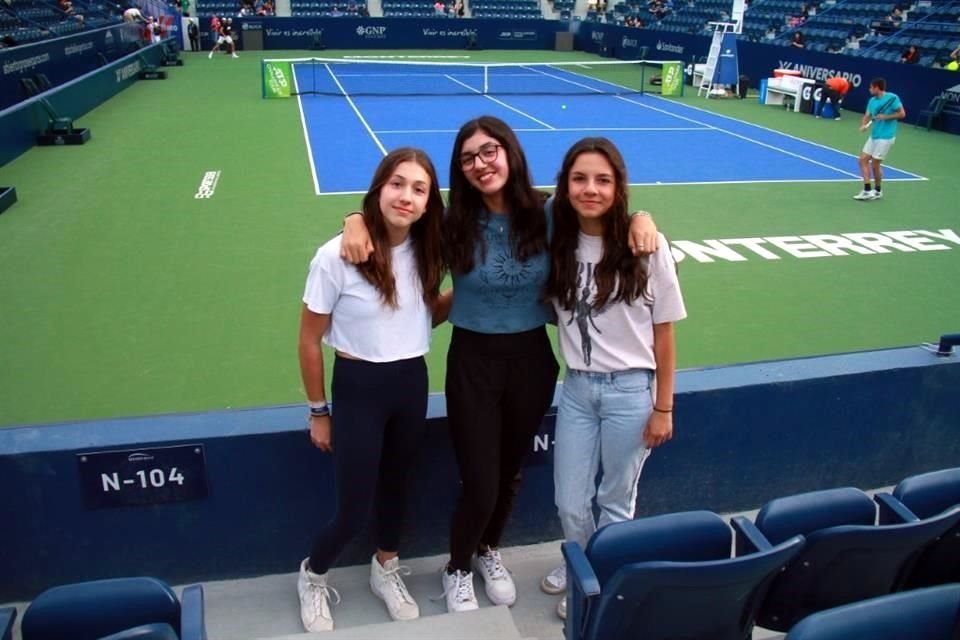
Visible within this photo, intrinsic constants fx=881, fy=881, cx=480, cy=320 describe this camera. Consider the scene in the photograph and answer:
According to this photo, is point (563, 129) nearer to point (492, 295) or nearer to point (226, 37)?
point (492, 295)

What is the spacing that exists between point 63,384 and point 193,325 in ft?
4.42

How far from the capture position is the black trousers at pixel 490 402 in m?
3.44

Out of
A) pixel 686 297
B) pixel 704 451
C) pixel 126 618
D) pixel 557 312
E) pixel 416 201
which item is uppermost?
pixel 416 201

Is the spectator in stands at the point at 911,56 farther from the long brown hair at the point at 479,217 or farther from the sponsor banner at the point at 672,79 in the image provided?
the long brown hair at the point at 479,217

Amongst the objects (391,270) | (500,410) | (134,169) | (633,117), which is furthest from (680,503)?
(633,117)

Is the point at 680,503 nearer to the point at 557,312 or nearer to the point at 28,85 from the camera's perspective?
the point at 557,312

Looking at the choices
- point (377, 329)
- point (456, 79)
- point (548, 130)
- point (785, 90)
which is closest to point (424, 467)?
point (377, 329)

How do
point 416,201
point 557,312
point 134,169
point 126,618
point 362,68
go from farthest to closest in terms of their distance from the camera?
point 362,68 < point 134,169 < point 557,312 < point 416,201 < point 126,618

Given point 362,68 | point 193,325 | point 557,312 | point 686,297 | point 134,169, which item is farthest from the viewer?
point 362,68

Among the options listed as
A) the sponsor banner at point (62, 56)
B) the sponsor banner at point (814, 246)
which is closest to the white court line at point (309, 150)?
the sponsor banner at point (814, 246)

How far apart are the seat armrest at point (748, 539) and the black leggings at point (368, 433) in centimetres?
127

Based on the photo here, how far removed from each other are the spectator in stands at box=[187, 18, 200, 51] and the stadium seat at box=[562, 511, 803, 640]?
37.6 m

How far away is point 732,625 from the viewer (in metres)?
3.00

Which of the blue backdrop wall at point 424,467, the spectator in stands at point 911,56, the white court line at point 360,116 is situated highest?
the spectator in stands at point 911,56
